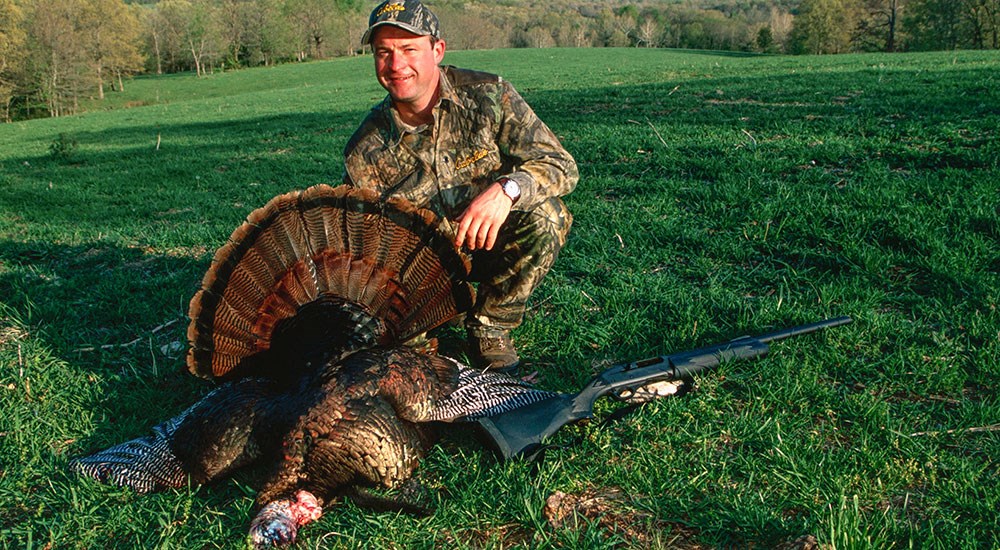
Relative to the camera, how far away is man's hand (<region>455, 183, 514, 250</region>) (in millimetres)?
3072

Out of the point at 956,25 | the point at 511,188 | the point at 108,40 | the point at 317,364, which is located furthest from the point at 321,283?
the point at 108,40

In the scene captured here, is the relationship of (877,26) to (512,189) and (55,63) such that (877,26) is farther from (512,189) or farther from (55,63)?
(55,63)

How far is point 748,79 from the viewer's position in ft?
51.4

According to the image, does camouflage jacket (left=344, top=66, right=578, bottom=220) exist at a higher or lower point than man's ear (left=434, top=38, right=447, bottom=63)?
lower

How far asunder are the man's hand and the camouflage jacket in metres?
0.71

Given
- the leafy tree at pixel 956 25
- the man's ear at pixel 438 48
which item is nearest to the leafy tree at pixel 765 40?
the leafy tree at pixel 956 25

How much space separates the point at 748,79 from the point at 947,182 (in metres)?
11.1

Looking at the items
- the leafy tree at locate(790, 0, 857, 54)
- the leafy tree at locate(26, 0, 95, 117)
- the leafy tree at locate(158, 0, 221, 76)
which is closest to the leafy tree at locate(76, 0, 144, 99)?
the leafy tree at locate(26, 0, 95, 117)

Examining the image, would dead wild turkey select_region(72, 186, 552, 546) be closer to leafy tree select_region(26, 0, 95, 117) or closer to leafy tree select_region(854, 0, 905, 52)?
leafy tree select_region(26, 0, 95, 117)

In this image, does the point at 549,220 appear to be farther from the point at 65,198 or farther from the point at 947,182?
the point at 65,198

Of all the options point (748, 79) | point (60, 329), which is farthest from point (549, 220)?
point (748, 79)

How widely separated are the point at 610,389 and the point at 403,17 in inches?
88.0

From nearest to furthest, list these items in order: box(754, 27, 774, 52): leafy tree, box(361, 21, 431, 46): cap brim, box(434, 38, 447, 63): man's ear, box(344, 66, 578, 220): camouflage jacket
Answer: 1. box(361, 21, 431, 46): cap brim
2. box(434, 38, 447, 63): man's ear
3. box(344, 66, 578, 220): camouflage jacket
4. box(754, 27, 774, 52): leafy tree

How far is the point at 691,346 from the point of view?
3775 mm
